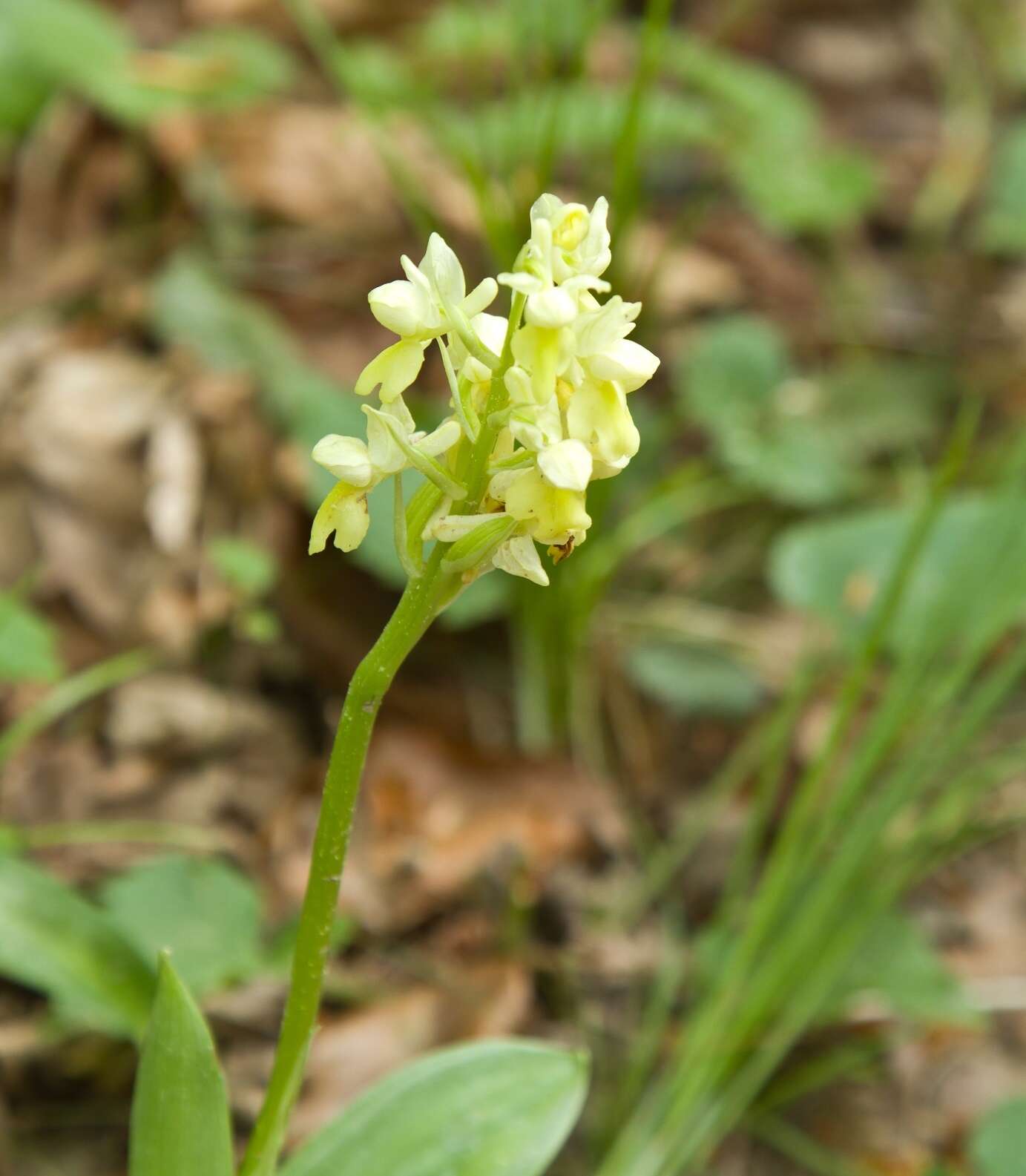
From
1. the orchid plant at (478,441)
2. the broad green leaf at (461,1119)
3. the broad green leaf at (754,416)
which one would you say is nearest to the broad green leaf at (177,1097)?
the orchid plant at (478,441)

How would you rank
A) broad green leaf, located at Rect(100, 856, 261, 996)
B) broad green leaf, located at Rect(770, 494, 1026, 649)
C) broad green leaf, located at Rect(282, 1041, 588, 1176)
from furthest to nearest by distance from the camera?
1. broad green leaf, located at Rect(770, 494, 1026, 649)
2. broad green leaf, located at Rect(100, 856, 261, 996)
3. broad green leaf, located at Rect(282, 1041, 588, 1176)

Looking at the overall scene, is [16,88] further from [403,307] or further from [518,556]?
[518,556]

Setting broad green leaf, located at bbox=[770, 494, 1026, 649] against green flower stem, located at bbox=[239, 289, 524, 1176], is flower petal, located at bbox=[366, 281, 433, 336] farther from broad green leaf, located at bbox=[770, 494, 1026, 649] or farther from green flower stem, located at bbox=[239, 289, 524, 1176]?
broad green leaf, located at bbox=[770, 494, 1026, 649]

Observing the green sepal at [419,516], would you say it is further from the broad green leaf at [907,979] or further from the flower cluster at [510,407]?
the broad green leaf at [907,979]

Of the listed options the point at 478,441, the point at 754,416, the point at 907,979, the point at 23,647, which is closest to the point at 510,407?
the point at 478,441

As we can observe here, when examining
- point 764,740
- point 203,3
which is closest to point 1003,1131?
point 764,740

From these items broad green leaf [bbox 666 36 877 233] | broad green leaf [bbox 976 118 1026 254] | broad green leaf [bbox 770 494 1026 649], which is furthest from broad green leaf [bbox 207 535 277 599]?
broad green leaf [bbox 976 118 1026 254]

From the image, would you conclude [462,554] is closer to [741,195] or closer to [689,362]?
[689,362]
